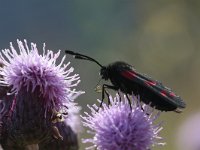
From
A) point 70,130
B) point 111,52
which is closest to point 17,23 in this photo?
point 111,52

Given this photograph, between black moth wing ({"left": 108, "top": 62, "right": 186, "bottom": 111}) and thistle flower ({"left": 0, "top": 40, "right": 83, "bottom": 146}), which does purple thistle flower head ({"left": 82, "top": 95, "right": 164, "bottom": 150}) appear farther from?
thistle flower ({"left": 0, "top": 40, "right": 83, "bottom": 146})

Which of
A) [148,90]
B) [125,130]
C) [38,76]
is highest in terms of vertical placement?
[38,76]

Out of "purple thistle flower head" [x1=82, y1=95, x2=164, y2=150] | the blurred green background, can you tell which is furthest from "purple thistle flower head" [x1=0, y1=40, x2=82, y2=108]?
the blurred green background

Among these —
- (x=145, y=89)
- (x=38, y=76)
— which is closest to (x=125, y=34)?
(x=38, y=76)

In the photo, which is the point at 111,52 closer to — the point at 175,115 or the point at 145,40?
the point at 145,40

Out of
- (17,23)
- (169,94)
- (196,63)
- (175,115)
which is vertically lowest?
(169,94)

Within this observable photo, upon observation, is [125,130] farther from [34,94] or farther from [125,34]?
[125,34]

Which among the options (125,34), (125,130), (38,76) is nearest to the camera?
(125,130)
